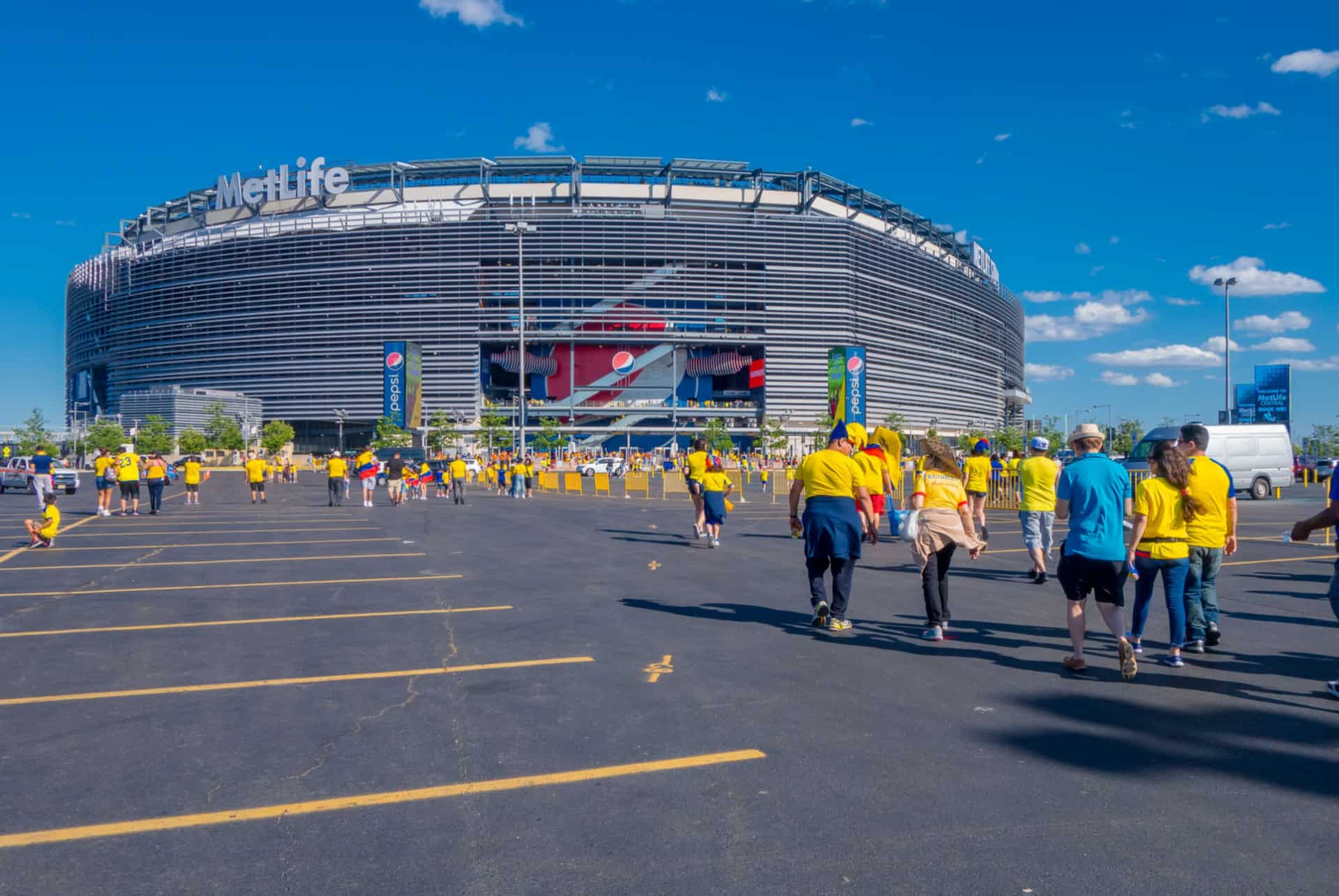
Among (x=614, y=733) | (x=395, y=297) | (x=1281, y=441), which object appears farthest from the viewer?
(x=395, y=297)

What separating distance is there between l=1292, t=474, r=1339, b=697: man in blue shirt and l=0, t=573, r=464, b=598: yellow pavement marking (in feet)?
27.5

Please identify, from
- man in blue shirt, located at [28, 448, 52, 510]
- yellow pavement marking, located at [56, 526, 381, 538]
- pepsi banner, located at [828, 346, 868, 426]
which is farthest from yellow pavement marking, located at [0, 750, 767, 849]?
pepsi banner, located at [828, 346, 868, 426]

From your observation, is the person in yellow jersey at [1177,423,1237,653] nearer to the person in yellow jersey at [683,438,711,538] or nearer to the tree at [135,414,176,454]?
the person in yellow jersey at [683,438,711,538]

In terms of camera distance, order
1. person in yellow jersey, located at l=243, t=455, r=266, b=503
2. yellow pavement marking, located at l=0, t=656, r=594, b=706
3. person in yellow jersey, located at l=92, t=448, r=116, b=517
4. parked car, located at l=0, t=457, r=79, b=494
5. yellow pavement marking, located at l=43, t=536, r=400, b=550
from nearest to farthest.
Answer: yellow pavement marking, located at l=0, t=656, r=594, b=706 < yellow pavement marking, located at l=43, t=536, r=400, b=550 < person in yellow jersey, located at l=92, t=448, r=116, b=517 < person in yellow jersey, located at l=243, t=455, r=266, b=503 < parked car, located at l=0, t=457, r=79, b=494

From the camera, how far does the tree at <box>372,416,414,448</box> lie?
7274 centimetres

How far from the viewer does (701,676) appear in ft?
19.2

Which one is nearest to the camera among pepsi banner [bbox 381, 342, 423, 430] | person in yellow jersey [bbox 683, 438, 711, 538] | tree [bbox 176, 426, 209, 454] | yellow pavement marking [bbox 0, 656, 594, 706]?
yellow pavement marking [bbox 0, 656, 594, 706]

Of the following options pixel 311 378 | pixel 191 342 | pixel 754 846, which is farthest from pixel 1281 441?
pixel 191 342

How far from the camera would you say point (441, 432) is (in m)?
77.9

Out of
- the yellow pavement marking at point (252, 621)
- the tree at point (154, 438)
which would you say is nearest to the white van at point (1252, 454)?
the yellow pavement marking at point (252, 621)

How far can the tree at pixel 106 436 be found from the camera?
83188 mm

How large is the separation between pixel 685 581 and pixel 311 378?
3328 inches

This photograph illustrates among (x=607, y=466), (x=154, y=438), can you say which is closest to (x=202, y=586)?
(x=607, y=466)

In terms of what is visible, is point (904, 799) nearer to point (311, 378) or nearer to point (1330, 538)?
point (1330, 538)
